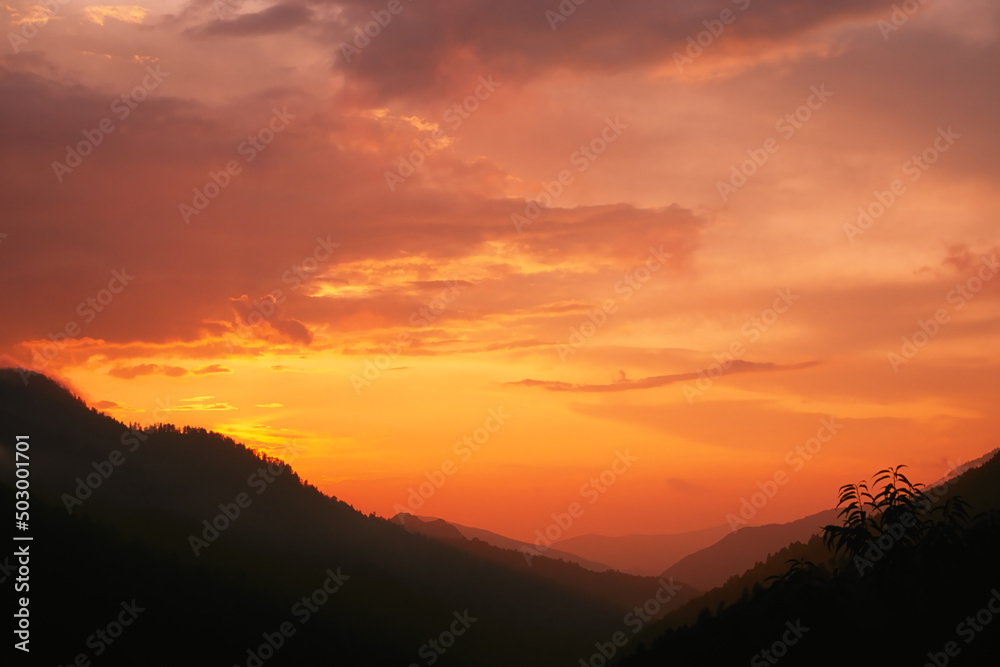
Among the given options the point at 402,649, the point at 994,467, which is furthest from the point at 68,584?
the point at 994,467

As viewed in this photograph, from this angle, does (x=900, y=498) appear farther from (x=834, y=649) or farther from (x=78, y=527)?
(x=78, y=527)

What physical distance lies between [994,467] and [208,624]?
16452 centimetres
